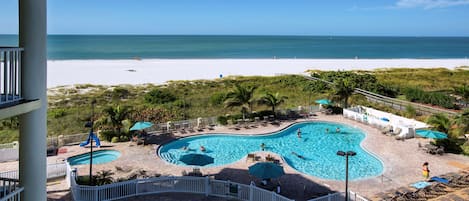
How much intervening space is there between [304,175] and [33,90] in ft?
41.0

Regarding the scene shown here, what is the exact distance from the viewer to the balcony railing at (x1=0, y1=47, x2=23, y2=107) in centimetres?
463

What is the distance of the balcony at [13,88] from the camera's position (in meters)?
4.57

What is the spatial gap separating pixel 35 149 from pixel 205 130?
17207 millimetres

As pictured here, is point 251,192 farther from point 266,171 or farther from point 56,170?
point 56,170

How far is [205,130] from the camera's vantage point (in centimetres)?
2220

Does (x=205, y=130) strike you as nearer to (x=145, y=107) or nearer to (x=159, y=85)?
(x=145, y=107)

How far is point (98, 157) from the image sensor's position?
17.7 meters

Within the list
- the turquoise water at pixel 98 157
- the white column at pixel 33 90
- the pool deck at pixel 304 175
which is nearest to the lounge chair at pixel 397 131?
the pool deck at pixel 304 175

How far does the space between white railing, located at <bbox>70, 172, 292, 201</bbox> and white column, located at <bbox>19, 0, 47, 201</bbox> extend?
741 cm

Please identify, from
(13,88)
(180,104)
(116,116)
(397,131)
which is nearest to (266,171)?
(13,88)

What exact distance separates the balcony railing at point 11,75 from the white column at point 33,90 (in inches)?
3.0

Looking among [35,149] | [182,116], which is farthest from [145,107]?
[35,149]

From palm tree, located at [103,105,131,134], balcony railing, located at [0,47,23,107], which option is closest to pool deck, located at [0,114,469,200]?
palm tree, located at [103,105,131,134]

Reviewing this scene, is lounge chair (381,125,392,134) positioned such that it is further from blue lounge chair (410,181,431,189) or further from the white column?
the white column
